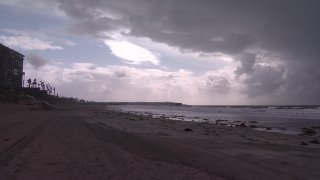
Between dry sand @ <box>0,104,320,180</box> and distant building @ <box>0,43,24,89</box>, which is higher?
distant building @ <box>0,43,24,89</box>

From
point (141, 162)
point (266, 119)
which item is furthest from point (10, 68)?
point (141, 162)

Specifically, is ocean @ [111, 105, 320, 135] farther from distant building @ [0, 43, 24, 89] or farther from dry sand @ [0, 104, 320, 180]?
distant building @ [0, 43, 24, 89]

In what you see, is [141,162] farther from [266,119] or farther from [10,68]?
[10,68]

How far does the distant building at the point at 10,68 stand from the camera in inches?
4813

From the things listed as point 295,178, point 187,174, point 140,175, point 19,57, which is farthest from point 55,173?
point 19,57

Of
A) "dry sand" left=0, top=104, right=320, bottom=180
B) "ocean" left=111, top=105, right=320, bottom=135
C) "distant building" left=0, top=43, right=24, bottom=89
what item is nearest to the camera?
"dry sand" left=0, top=104, right=320, bottom=180

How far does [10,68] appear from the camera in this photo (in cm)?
12900

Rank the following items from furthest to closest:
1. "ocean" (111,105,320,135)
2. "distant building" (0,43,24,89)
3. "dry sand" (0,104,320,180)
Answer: "distant building" (0,43,24,89), "ocean" (111,105,320,135), "dry sand" (0,104,320,180)

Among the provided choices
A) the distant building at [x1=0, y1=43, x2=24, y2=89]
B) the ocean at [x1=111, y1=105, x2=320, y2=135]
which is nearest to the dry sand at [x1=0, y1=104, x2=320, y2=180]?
the ocean at [x1=111, y1=105, x2=320, y2=135]

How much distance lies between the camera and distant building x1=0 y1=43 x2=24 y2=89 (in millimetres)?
122250

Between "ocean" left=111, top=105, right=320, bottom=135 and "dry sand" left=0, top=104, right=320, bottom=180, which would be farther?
"ocean" left=111, top=105, right=320, bottom=135

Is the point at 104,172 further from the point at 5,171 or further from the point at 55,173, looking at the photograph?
the point at 5,171

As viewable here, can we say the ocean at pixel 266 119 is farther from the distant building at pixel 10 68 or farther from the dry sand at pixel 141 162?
the distant building at pixel 10 68

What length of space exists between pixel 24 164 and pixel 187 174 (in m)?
4.63
